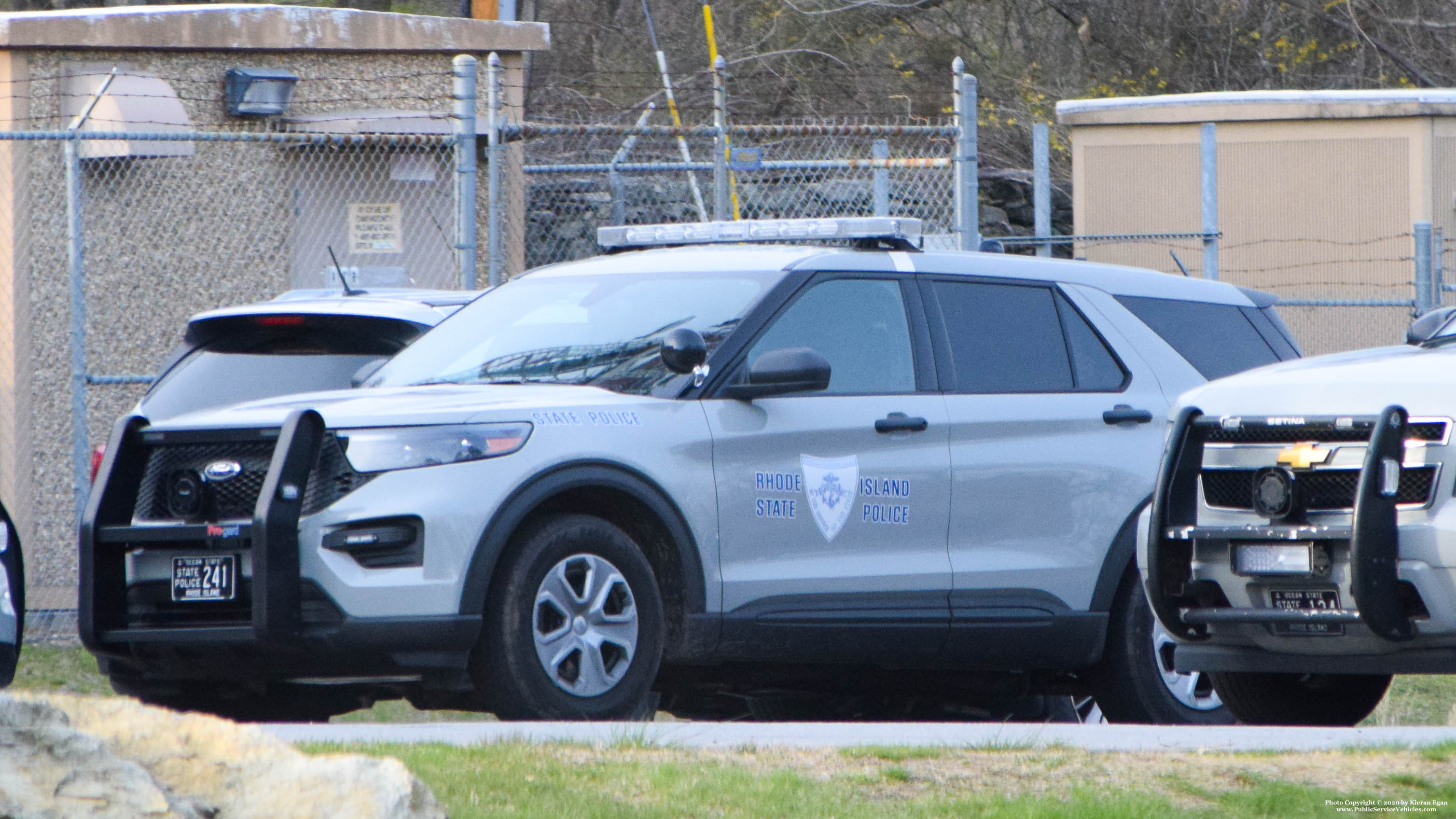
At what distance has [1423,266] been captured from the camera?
1364 centimetres

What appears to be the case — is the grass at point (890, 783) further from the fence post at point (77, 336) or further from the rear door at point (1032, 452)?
the fence post at point (77, 336)

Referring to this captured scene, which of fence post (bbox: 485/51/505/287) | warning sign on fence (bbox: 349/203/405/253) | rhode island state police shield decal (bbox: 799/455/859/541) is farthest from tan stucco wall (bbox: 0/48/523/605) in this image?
rhode island state police shield decal (bbox: 799/455/859/541)

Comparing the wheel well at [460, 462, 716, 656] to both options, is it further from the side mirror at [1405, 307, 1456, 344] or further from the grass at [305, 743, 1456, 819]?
the side mirror at [1405, 307, 1456, 344]

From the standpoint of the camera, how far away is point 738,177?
54.2ft

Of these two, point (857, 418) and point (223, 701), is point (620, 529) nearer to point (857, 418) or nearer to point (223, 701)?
point (857, 418)

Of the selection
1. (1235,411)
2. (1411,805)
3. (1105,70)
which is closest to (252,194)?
(1235,411)

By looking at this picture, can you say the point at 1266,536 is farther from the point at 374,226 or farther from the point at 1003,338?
the point at 374,226

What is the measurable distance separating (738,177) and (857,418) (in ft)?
30.8

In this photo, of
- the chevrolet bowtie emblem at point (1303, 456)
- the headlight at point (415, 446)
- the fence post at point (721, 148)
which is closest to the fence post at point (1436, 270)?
the fence post at point (721, 148)

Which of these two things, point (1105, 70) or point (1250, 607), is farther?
point (1105, 70)

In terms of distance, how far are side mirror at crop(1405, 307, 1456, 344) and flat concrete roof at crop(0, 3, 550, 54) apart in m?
6.85

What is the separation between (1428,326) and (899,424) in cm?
195

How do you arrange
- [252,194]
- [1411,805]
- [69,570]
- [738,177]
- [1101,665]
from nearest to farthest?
[1411,805]
[1101,665]
[69,570]
[252,194]
[738,177]

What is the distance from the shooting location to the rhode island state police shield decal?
7.21 m
